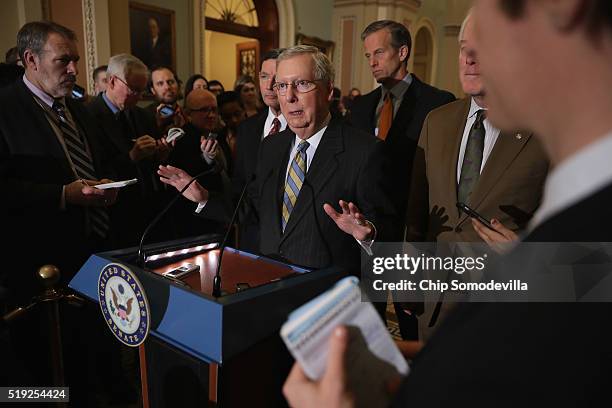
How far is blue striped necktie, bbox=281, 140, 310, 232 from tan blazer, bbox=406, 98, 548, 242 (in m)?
0.54

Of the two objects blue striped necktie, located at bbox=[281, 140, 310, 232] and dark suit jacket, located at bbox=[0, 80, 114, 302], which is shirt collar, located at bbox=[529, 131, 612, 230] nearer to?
blue striped necktie, located at bbox=[281, 140, 310, 232]

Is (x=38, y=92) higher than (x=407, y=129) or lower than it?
higher

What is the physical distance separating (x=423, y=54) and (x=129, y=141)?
13144 mm

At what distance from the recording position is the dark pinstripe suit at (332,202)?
70.1 inches

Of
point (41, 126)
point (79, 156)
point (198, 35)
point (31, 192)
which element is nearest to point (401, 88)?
point (79, 156)

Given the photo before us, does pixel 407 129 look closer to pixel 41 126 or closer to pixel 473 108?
pixel 473 108

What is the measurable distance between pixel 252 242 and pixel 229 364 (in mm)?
1377

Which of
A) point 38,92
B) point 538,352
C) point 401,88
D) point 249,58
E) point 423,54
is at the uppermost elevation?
point 423,54

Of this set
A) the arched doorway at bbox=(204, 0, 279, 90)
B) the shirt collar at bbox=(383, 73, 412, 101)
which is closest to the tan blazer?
the shirt collar at bbox=(383, 73, 412, 101)

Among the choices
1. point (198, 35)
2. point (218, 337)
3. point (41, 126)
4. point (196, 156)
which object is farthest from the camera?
point (198, 35)

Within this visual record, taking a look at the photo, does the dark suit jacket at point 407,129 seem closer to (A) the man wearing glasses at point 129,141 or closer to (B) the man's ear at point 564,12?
(A) the man wearing glasses at point 129,141

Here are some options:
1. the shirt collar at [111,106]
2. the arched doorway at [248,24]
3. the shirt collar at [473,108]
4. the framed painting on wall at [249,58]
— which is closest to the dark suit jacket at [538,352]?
the shirt collar at [473,108]

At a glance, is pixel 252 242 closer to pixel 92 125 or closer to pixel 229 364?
pixel 92 125

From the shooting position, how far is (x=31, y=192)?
6.73ft
